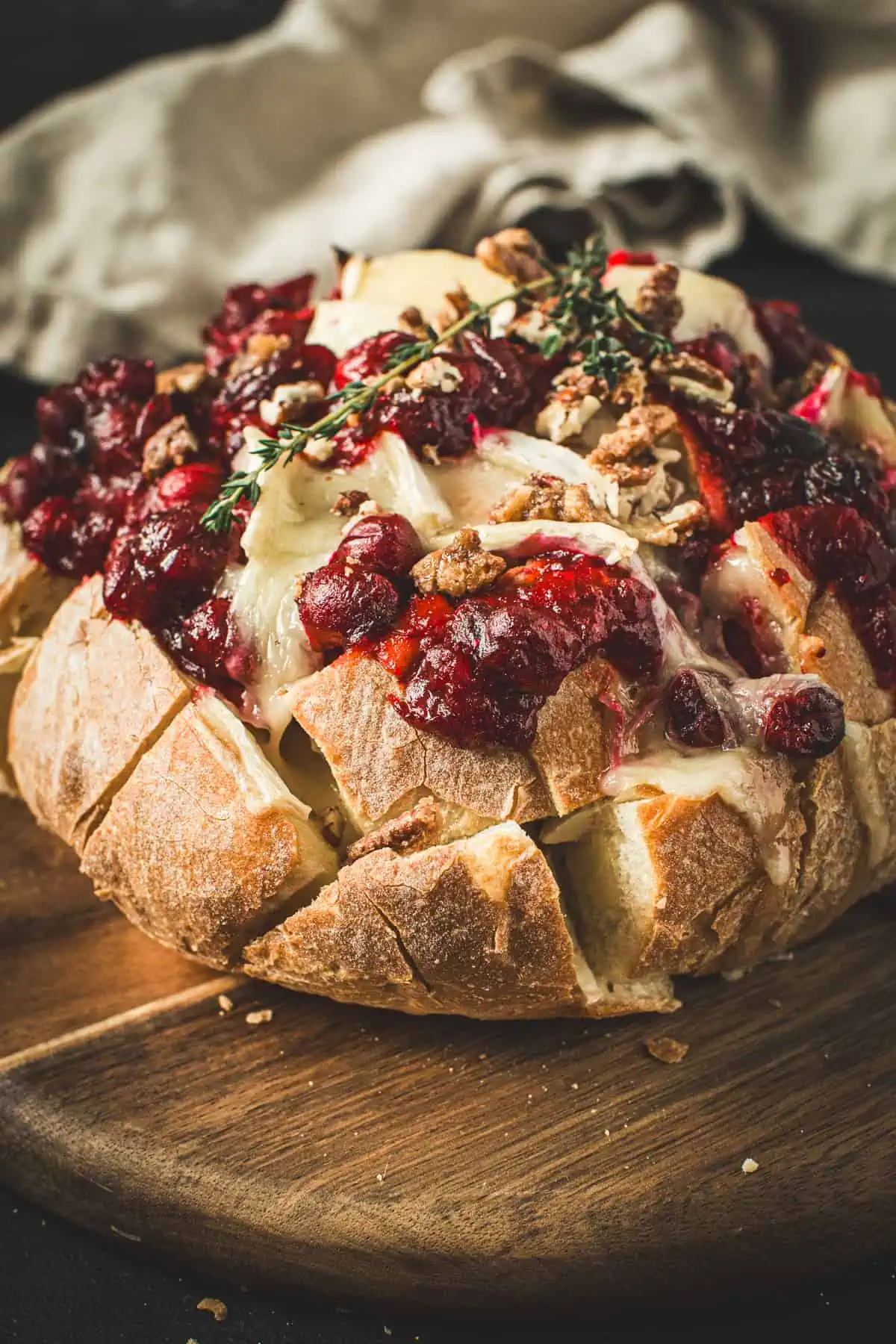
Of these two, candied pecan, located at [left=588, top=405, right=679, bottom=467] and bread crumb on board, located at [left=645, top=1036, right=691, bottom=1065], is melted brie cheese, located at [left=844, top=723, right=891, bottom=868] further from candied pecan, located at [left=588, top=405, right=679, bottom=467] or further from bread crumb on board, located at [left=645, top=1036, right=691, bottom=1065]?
candied pecan, located at [left=588, top=405, right=679, bottom=467]

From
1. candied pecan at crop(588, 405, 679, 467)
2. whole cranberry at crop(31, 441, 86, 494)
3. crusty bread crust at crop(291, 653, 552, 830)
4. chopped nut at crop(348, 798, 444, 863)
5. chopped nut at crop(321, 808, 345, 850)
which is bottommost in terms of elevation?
chopped nut at crop(321, 808, 345, 850)

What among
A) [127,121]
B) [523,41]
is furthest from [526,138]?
[127,121]

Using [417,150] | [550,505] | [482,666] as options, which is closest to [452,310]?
[550,505]

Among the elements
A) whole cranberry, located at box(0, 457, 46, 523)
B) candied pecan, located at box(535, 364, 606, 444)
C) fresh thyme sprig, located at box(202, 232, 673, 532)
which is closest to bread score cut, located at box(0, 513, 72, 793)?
whole cranberry, located at box(0, 457, 46, 523)

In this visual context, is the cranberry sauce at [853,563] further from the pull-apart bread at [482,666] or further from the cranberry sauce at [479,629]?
the cranberry sauce at [479,629]

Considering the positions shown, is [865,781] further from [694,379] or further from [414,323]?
[414,323]

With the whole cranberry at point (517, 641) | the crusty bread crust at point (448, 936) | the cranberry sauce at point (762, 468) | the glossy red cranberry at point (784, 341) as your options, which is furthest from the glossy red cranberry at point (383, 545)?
the glossy red cranberry at point (784, 341)
